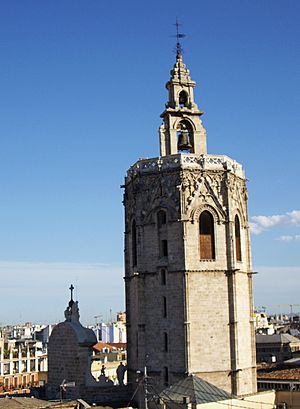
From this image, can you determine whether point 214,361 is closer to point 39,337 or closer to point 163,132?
point 163,132

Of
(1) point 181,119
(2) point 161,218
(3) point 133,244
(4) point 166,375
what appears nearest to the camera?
(4) point 166,375

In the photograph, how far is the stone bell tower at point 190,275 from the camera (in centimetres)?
4538

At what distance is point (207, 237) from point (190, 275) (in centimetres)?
292

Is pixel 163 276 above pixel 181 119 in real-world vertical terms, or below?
below

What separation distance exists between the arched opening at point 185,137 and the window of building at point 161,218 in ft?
18.9

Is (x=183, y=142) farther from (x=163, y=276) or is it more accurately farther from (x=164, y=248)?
(x=163, y=276)

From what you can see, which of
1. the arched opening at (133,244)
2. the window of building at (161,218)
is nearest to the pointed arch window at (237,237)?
the window of building at (161,218)

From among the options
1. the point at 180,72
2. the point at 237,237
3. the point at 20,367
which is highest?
the point at 180,72

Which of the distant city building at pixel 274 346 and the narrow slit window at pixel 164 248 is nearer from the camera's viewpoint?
the narrow slit window at pixel 164 248

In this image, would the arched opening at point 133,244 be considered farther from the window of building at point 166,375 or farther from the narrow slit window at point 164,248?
the window of building at point 166,375

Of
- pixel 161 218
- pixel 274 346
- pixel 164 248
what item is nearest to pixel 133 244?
pixel 164 248

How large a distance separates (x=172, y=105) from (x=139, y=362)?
18.4 meters

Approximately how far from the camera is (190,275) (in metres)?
45.6

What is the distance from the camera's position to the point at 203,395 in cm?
4206
